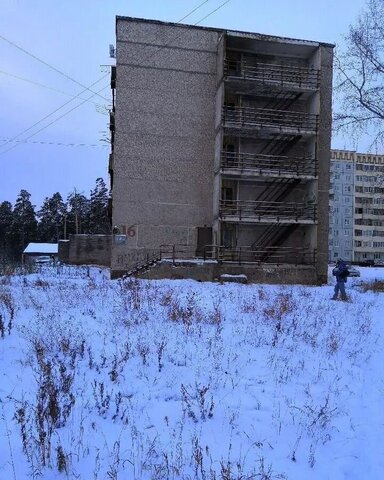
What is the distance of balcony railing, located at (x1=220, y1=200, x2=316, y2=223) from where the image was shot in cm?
3059

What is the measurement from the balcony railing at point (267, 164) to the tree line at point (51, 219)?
58435 millimetres

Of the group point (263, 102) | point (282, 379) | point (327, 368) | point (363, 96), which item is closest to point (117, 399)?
point (282, 379)

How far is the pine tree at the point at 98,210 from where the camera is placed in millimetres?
90994

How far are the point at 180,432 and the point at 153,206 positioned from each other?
1048 inches

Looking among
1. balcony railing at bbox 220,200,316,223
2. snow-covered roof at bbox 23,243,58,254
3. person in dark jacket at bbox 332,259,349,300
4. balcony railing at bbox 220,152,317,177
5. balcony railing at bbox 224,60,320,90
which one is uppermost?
balcony railing at bbox 224,60,320,90

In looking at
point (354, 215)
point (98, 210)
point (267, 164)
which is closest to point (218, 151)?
point (267, 164)

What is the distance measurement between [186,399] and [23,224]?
91970mm

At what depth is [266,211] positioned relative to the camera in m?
31.7

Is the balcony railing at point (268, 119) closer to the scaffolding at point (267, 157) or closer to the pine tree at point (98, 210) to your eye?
the scaffolding at point (267, 157)

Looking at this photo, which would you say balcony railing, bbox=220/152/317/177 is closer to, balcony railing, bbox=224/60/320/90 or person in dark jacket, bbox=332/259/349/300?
balcony railing, bbox=224/60/320/90

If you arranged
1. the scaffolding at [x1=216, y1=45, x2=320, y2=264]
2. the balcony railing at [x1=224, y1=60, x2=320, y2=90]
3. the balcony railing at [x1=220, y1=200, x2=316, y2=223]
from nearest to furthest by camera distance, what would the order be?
the balcony railing at [x1=220, y1=200, x2=316, y2=223], the scaffolding at [x1=216, y1=45, x2=320, y2=264], the balcony railing at [x1=224, y1=60, x2=320, y2=90]

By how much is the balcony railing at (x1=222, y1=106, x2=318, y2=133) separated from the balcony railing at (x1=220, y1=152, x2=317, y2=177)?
1927 millimetres

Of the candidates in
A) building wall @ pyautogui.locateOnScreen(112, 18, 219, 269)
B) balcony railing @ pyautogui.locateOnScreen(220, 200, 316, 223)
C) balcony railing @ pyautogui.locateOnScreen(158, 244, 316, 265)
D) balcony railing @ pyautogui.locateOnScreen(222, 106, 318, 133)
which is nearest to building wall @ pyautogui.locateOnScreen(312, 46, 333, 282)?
balcony railing @ pyautogui.locateOnScreen(222, 106, 318, 133)

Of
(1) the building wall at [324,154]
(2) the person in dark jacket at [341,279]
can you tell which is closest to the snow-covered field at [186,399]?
(2) the person in dark jacket at [341,279]
